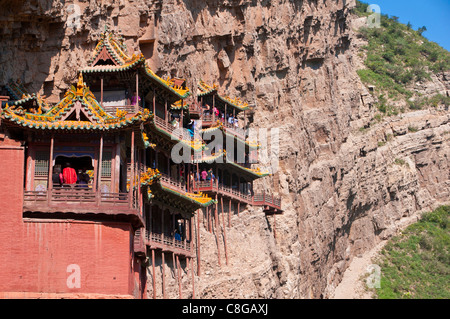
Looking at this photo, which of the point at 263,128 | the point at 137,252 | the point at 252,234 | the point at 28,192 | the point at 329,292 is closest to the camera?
the point at 28,192

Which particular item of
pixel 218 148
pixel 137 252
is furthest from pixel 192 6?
pixel 137 252

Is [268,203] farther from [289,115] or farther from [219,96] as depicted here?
[289,115]

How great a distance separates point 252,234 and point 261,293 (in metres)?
4.71

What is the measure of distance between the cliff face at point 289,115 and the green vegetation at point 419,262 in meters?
1.82

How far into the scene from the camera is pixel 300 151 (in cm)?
7725

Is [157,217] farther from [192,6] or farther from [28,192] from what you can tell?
[192,6]

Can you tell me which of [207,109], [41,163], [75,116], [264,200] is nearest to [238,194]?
[264,200]

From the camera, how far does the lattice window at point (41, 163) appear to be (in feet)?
110

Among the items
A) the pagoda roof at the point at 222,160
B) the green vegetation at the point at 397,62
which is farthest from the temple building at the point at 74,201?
the green vegetation at the point at 397,62

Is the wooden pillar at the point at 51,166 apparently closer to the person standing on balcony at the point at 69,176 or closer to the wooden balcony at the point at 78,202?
the wooden balcony at the point at 78,202

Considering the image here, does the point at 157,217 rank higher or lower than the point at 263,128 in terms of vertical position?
lower

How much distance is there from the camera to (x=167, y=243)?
45.5 meters

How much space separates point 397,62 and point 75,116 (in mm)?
97263

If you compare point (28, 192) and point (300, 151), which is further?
point (300, 151)
